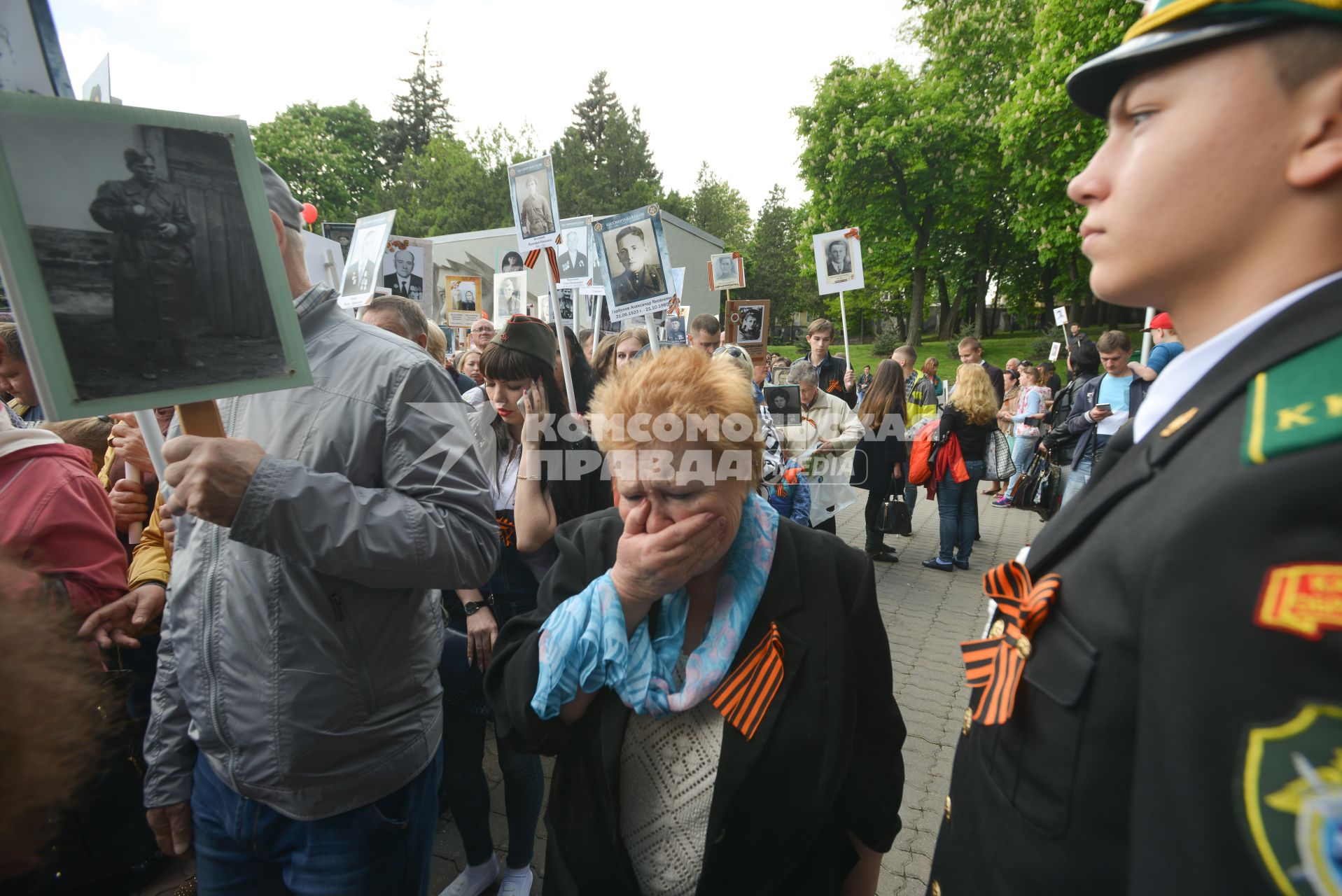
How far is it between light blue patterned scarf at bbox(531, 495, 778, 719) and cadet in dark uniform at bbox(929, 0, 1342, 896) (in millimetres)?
553

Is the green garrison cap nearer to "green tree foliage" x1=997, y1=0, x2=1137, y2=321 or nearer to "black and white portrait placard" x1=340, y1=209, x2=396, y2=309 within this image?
"black and white portrait placard" x1=340, y1=209, x2=396, y2=309

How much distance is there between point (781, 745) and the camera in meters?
1.46

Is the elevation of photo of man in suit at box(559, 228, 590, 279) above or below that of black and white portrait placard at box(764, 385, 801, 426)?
above

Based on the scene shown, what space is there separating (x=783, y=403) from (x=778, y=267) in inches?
2234

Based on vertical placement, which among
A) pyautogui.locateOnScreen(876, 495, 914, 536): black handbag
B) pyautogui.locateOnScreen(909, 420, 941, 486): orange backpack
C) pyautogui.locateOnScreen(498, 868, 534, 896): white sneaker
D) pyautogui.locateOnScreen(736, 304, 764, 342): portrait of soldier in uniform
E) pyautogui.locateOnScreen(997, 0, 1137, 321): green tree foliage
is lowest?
pyautogui.locateOnScreen(498, 868, 534, 896): white sneaker

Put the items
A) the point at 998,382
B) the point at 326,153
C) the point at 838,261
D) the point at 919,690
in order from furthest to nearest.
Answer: the point at 326,153, the point at 998,382, the point at 838,261, the point at 919,690

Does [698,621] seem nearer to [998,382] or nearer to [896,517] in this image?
[896,517]

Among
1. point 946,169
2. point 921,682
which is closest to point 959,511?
point 921,682

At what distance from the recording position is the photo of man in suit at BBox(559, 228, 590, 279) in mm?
7043

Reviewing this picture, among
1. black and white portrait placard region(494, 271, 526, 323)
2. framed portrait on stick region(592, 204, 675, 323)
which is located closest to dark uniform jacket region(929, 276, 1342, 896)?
framed portrait on stick region(592, 204, 675, 323)

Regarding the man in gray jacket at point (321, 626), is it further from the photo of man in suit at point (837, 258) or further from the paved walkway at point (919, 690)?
the photo of man in suit at point (837, 258)

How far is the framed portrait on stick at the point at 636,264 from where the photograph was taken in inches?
222

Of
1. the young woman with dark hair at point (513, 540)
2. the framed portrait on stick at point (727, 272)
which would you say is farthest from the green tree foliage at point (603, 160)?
the young woman with dark hair at point (513, 540)

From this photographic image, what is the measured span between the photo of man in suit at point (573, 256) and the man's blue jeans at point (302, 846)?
568 cm
